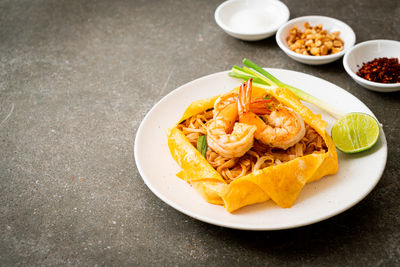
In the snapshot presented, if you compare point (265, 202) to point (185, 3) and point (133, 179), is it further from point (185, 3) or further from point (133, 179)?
point (185, 3)

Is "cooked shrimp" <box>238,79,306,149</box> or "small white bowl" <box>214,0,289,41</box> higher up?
"cooked shrimp" <box>238,79,306,149</box>

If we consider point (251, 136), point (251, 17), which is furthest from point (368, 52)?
point (251, 136)

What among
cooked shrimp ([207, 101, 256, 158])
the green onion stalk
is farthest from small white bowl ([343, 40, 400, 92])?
cooked shrimp ([207, 101, 256, 158])

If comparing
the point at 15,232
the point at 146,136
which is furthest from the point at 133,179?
the point at 15,232

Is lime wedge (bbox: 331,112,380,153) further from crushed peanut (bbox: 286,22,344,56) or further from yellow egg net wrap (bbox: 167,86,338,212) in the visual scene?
crushed peanut (bbox: 286,22,344,56)

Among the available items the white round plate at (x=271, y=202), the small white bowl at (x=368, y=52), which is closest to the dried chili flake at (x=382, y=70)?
the small white bowl at (x=368, y=52)

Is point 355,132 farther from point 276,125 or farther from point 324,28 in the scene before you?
point 324,28
